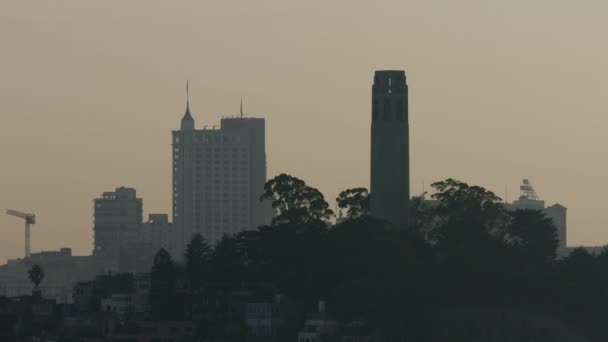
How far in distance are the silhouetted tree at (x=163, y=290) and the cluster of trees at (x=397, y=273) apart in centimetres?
7

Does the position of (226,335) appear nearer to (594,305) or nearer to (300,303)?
(300,303)

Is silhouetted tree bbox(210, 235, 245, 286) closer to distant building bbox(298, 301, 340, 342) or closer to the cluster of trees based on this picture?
the cluster of trees

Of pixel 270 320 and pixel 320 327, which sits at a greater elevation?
pixel 270 320

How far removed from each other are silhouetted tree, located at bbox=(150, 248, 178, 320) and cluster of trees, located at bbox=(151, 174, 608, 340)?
0.07m

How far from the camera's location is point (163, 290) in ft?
641

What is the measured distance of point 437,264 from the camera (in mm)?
185375

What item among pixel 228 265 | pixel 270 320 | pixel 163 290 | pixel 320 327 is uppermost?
pixel 228 265

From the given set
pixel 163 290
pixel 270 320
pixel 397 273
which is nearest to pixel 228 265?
pixel 163 290

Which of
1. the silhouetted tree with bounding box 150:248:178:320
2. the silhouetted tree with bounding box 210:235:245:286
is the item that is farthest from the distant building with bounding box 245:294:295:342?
the silhouetted tree with bounding box 210:235:245:286

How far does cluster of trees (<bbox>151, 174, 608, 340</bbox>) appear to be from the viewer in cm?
17862

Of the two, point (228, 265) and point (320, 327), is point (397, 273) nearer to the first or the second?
point (320, 327)

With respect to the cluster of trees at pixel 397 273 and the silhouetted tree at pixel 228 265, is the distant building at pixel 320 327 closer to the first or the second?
the cluster of trees at pixel 397 273

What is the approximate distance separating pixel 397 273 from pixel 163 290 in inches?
809

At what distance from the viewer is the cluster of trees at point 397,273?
179m
